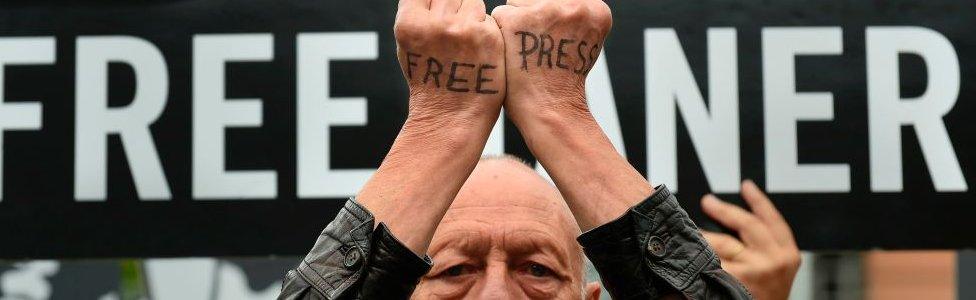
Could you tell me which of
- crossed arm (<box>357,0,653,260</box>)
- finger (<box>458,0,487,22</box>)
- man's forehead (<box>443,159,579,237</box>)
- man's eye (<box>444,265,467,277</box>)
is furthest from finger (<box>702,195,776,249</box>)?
finger (<box>458,0,487,22</box>)

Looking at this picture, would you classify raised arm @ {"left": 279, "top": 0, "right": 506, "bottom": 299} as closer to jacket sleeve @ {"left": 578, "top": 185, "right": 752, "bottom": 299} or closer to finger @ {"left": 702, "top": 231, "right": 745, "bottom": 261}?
jacket sleeve @ {"left": 578, "top": 185, "right": 752, "bottom": 299}

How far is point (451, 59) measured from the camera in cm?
215

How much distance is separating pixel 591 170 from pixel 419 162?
27 cm

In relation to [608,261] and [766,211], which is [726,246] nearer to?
[766,211]

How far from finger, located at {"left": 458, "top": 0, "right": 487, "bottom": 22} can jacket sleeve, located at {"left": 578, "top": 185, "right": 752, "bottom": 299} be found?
1.26 feet

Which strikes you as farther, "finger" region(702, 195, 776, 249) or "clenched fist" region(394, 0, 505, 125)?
"finger" region(702, 195, 776, 249)

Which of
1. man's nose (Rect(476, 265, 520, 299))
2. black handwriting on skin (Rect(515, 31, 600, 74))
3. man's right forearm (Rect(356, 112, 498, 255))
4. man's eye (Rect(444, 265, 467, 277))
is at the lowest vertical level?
man's nose (Rect(476, 265, 520, 299))

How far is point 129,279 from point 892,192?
70.0 inches

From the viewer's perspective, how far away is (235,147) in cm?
316

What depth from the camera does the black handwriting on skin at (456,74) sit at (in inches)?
85.0

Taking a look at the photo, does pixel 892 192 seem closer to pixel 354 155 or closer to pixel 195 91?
pixel 354 155

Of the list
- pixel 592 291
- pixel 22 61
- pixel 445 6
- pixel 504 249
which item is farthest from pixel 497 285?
pixel 22 61

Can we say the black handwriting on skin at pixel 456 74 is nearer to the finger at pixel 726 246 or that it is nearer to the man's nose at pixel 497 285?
the man's nose at pixel 497 285

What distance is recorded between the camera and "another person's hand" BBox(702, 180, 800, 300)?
3100mm
